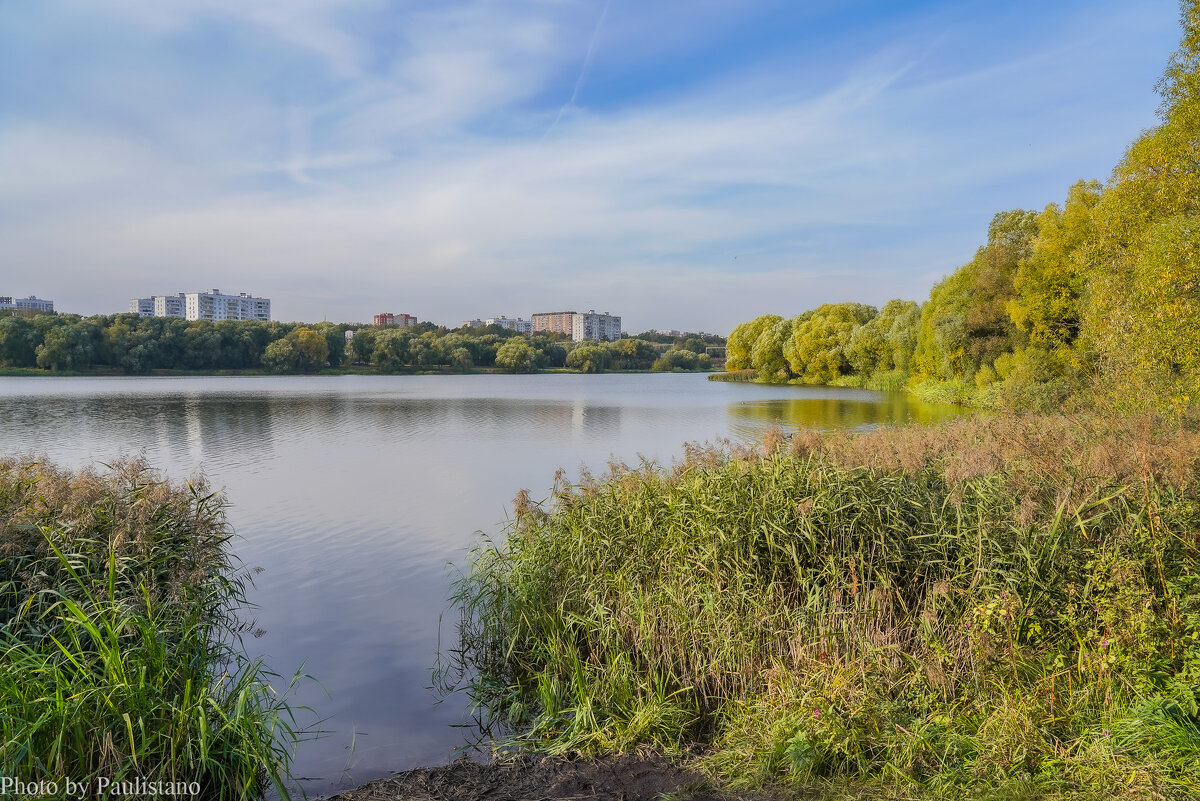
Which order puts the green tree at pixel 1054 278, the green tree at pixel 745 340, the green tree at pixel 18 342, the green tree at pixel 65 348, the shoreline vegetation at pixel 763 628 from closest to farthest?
the shoreline vegetation at pixel 763 628 < the green tree at pixel 1054 278 < the green tree at pixel 65 348 < the green tree at pixel 18 342 < the green tree at pixel 745 340

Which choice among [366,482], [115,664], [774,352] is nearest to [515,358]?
[774,352]

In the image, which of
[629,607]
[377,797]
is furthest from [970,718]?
[377,797]

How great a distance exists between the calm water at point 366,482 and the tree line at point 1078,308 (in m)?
5.30

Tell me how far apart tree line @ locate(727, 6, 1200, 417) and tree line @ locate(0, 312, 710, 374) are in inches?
2034

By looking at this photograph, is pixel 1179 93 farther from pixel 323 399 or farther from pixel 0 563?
pixel 323 399

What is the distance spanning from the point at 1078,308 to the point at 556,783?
3196 centimetres

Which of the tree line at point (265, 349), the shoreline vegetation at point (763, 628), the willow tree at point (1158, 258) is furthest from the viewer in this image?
the tree line at point (265, 349)

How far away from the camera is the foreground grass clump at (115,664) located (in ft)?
12.6

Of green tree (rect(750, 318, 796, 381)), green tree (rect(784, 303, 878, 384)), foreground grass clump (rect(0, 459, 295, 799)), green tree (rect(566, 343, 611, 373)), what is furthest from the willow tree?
green tree (rect(566, 343, 611, 373))

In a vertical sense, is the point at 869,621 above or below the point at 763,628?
above

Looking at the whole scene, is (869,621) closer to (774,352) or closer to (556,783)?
(556,783)

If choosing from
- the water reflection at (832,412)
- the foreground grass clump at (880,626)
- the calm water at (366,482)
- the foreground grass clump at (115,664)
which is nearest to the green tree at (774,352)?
the water reflection at (832,412)

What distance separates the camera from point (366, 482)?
17.2 metres

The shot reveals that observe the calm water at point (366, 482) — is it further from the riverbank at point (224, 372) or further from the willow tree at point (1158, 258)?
the riverbank at point (224, 372)
